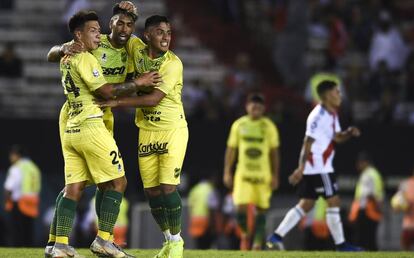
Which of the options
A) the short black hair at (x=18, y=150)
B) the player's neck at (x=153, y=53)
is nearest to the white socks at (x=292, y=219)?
the player's neck at (x=153, y=53)

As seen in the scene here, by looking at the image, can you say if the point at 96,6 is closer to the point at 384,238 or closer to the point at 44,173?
the point at 44,173

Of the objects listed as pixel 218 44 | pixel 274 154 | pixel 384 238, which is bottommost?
pixel 384 238

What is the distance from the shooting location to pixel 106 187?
1290 cm

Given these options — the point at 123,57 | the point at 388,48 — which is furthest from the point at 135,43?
the point at 388,48

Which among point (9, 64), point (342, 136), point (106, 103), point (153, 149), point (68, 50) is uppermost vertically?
point (9, 64)

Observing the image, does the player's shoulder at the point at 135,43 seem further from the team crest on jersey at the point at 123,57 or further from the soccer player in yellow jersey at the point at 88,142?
the soccer player in yellow jersey at the point at 88,142

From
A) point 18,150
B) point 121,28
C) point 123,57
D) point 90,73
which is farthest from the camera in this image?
point 18,150

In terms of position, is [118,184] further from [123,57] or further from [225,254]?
[225,254]

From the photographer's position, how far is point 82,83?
12.7 m

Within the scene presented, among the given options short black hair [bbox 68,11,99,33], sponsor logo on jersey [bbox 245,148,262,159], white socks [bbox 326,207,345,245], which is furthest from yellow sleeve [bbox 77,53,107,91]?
sponsor logo on jersey [bbox 245,148,262,159]

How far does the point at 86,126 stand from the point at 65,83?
Result: 52 centimetres

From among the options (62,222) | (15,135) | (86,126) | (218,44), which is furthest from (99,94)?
(218,44)

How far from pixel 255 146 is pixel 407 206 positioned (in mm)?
4411

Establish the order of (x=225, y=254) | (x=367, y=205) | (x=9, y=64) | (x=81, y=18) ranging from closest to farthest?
(x=81, y=18) < (x=225, y=254) < (x=367, y=205) < (x=9, y=64)
